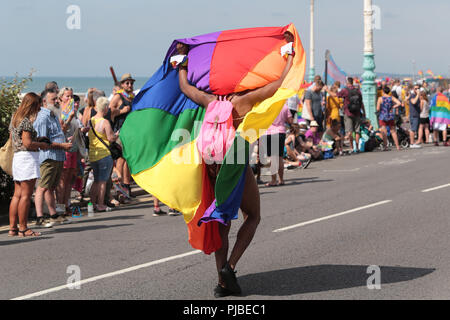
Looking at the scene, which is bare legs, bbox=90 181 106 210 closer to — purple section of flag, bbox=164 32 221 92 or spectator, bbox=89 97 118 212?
spectator, bbox=89 97 118 212

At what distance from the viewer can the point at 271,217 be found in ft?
34.4

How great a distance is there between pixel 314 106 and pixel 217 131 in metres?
13.1

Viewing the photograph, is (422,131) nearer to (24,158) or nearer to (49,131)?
(49,131)

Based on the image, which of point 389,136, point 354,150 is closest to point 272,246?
point 354,150

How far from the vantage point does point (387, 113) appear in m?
21.0

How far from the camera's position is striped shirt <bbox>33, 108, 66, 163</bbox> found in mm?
10516

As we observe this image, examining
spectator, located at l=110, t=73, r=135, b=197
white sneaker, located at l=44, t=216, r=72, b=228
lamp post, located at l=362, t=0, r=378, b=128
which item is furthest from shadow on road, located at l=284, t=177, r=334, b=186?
lamp post, located at l=362, t=0, r=378, b=128

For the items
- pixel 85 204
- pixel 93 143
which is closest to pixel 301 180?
pixel 85 204

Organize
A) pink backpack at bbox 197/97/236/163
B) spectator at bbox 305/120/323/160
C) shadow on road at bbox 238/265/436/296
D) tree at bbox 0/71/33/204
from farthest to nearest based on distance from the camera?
spectator at bbox 305/120/323/160, tree at bbox 0/71/33/204, shadow on road at bbox 238/265/436/296, pink backpack at bbox 197/97/236/163

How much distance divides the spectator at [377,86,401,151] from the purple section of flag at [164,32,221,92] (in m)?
15.1

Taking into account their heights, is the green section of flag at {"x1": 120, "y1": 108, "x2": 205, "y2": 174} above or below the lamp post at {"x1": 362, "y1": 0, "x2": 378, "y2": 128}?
below

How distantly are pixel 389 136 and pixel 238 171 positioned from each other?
17207 mm

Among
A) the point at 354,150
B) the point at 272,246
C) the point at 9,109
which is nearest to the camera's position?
the point at 272,246
